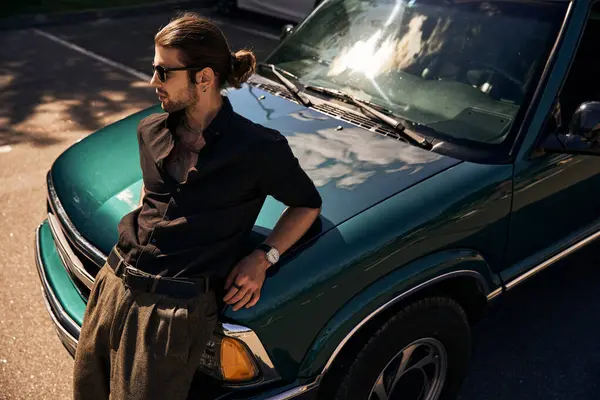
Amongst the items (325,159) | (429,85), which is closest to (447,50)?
(429,85)

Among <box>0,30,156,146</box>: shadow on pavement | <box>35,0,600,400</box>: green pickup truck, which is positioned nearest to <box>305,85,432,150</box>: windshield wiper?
<box>35,0,600,400</box>: green pickup truck

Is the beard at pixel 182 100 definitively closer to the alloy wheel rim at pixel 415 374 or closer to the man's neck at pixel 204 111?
the man's neck at pixel 204 111

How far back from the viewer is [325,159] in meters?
2.70

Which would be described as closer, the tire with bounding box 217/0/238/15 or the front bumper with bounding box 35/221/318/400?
the front bumper with bounding box 35/221/318/400

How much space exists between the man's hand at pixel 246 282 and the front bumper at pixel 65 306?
1.05 feet

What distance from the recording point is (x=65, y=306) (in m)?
2.65

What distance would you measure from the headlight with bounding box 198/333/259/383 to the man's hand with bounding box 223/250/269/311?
0.13m

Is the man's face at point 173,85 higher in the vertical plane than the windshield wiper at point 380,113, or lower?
higher

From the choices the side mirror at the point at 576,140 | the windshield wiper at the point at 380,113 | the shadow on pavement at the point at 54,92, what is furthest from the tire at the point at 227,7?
the side mirror at the point at 576,140

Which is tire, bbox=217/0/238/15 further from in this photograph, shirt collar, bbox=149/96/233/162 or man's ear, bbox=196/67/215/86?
man's ear, bbox=196/67/215/86

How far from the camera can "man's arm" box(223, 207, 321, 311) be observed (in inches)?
81.7

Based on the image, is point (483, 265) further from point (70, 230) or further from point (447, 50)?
point (70, 230)

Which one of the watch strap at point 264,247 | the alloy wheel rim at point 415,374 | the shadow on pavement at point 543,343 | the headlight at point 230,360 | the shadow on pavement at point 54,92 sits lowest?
the shadow on pavement at point 54,92

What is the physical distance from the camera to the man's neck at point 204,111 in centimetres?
211
